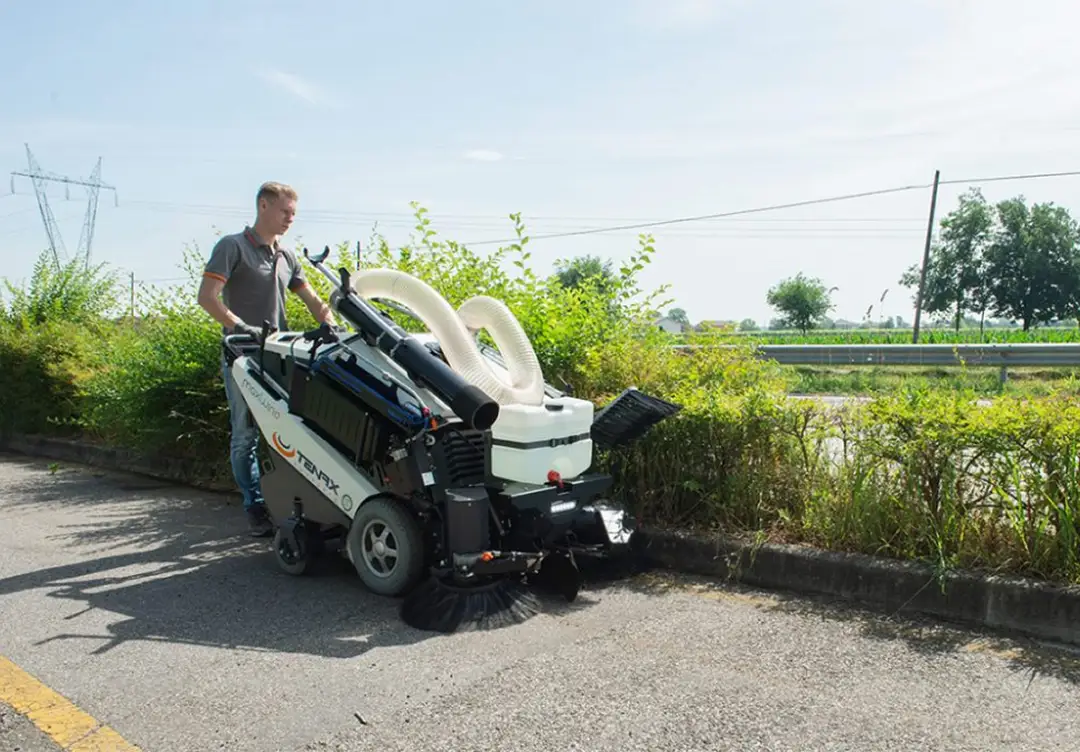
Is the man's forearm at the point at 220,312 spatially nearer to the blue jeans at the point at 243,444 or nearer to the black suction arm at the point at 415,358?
the blue jeans at the point at 243,444

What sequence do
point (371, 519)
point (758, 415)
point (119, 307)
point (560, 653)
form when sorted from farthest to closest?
1. point (119, 307)
2. point (758, 415)
3. point (371, 519)
4. point (560, 653)

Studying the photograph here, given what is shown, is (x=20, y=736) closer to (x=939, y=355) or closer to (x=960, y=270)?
(x=939, y=355)

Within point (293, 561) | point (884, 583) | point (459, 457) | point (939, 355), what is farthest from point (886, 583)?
point (939, 355)

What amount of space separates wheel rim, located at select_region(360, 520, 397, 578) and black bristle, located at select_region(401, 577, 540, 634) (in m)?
0.27

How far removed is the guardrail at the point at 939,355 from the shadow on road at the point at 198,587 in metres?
7.24

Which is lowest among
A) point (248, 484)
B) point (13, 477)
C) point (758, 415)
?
point (13, 477)

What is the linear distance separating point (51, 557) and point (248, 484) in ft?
4.18

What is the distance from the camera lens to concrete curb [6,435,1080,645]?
3.88 m

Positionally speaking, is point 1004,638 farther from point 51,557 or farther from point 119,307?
point 119,307

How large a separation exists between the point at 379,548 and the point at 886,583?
7.78ft

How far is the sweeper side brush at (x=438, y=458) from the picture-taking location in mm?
4277

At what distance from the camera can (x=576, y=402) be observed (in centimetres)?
470

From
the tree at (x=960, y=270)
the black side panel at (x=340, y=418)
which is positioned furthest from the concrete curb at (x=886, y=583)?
the tree at (x=960, y=270)

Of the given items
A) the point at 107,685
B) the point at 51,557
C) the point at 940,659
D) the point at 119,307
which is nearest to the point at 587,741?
the point at 940,659
